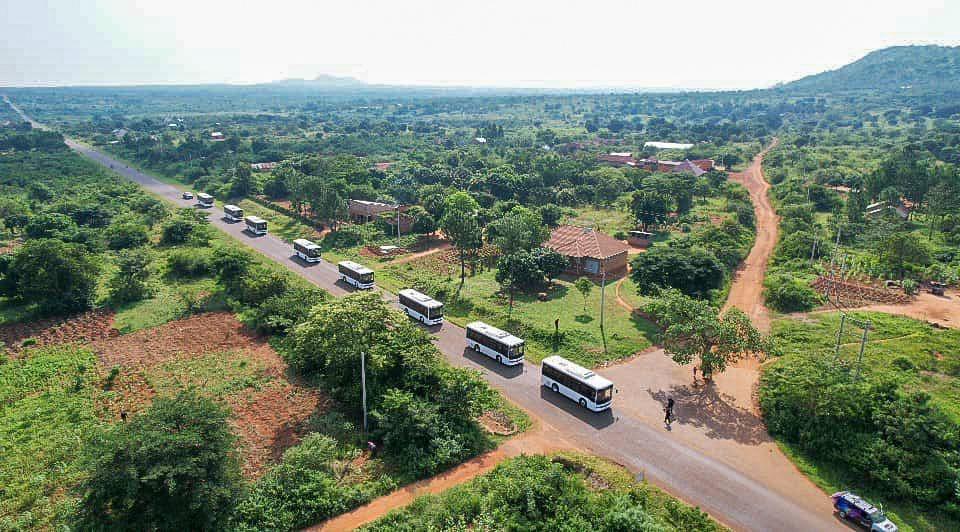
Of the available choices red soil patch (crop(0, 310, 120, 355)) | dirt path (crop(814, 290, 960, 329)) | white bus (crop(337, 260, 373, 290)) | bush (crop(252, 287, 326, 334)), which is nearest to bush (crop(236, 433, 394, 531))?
bush (crop(252, 287, 326, 334))

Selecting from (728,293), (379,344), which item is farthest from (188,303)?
(728,293)

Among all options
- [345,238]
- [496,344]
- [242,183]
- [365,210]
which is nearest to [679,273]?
[496,344]

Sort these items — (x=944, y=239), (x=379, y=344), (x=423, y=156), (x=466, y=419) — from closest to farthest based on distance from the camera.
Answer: (x=466, y=419) → (x=379, y=344) → (x=944, y=239) → (x=423, y=156)

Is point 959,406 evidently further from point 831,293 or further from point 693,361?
point 831,293

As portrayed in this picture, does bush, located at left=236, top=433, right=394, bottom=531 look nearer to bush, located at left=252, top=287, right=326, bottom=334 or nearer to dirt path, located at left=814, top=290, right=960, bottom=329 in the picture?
bush, located at left=252, top=287, right=326, bottom=334

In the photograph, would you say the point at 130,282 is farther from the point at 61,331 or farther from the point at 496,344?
the point at 496,344
